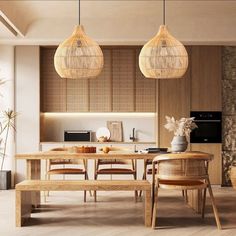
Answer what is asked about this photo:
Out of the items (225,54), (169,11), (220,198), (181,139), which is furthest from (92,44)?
(225,54)

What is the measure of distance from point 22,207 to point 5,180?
3.11m

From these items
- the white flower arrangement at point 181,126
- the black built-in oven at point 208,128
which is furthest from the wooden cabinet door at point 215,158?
the white flower arrangement at point 181,126

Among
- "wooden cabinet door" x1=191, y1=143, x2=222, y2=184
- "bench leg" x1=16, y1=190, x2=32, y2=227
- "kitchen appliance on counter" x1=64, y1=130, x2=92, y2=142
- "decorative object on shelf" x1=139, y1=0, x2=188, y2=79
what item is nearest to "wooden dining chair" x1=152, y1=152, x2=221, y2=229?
"decorative object on shelf" x1=139, y1=0, x2=188, y2=79

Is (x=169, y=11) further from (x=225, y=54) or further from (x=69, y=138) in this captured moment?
(x=69, y=138)

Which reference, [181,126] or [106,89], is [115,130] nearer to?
[106,89]

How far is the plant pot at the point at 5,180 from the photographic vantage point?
805cm

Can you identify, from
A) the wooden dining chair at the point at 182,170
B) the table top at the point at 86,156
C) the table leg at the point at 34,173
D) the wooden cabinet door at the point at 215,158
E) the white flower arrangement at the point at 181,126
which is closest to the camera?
the wooden dining chair at the point at 182,170

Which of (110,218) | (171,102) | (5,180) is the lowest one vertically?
(110,218)

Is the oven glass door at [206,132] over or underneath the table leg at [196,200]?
over

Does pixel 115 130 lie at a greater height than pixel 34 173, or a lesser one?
greater

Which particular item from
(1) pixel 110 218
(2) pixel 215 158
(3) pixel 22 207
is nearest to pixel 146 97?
(2) pixel 215 158

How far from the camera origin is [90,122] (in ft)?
29.6

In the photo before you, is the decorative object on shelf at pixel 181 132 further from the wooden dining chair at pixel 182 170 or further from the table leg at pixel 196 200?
the wooden dining chair at pixel 182 170

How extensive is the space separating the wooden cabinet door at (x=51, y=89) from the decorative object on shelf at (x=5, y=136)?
2.24ft
